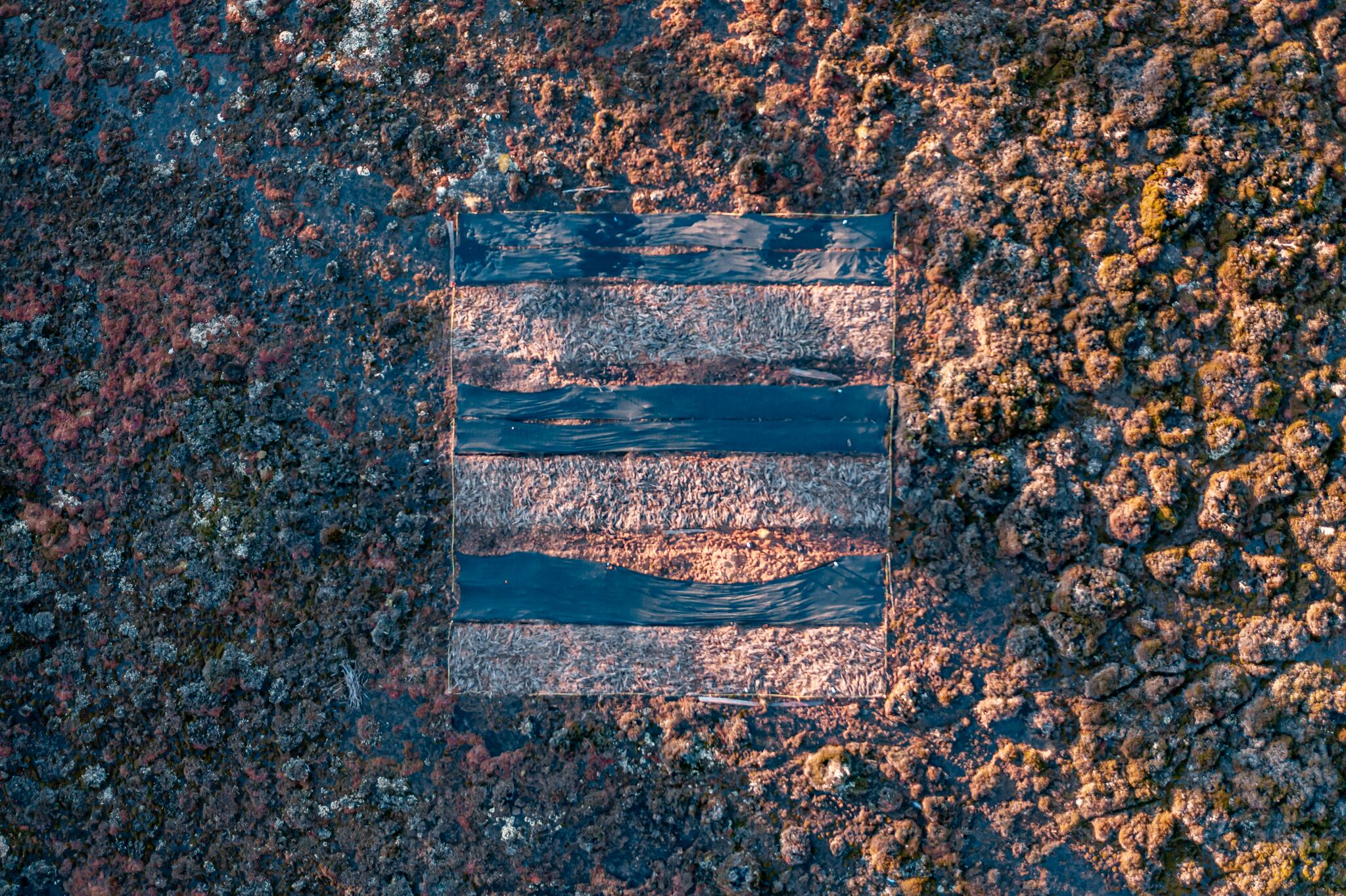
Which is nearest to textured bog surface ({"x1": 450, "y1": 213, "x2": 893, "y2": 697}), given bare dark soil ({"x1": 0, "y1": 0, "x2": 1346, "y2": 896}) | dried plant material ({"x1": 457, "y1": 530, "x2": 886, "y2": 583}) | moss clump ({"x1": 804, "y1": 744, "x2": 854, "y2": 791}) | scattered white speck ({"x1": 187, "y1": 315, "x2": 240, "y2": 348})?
dried plant material ({"x1": 457, "y1": 530, "x2": 886, "y2": 583})

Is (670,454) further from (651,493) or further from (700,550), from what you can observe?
(700,550)

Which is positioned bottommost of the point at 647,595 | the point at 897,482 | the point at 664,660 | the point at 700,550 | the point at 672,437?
the point at 664,660

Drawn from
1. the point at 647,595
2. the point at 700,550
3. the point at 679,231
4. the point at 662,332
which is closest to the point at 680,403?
the point at 662,332

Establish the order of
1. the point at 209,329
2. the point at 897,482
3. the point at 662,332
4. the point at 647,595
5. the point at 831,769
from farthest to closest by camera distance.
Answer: the point at 209,329, the point at 662,332, the point at 647,595, the point at 897,482, the point at 831,769

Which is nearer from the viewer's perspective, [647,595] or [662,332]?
[647,595]

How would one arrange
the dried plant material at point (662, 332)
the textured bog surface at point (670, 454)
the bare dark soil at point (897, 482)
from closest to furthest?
the bare dark soil at point (897, 482) → the textured bog surface at point (670, 454) → the dried plant material at point (662, 332)

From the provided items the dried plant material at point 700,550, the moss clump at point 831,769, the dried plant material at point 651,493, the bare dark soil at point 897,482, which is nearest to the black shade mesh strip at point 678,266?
the bare dark soil at point 897,482

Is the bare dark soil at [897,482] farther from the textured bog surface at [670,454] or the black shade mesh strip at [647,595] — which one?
the black shade mesh strip at [647,595]
